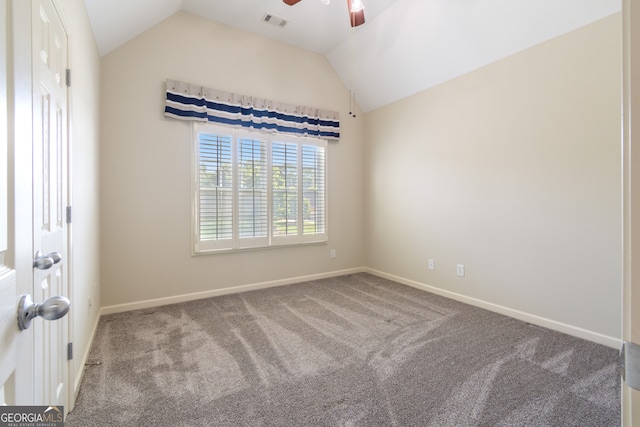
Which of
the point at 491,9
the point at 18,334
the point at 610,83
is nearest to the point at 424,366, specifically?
the point at 18,334

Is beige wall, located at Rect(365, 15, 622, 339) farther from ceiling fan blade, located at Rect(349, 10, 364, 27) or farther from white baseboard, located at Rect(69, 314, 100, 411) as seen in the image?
white baseboard, located at Rect(69, 314, 100, 411)

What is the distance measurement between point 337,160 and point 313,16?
1.92 m

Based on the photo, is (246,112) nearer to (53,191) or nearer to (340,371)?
(53,191)

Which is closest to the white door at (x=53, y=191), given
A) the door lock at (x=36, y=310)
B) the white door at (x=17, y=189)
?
the white door at (x=17, y=189)

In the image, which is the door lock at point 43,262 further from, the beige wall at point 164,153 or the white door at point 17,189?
the beige wall at point 164,153

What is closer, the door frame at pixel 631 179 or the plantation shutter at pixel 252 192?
the door frame at pixel 631 179

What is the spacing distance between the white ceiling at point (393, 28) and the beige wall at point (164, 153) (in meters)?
0.19

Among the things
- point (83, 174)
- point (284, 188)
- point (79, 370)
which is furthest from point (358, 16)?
point (79, 370)

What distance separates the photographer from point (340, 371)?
204cm

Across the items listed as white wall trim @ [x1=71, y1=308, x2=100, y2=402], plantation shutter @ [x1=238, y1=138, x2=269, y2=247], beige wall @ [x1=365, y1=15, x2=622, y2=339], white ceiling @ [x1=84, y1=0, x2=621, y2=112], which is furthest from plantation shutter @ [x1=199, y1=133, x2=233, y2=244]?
beige wall @ [x1=365, y1=15, x2=622, y2=339]

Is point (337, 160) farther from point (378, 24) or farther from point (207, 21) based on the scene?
point (207, 21)

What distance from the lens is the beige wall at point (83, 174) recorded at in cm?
182

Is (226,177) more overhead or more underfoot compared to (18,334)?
more overhead

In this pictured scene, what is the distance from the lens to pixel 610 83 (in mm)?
2326
